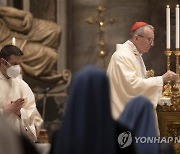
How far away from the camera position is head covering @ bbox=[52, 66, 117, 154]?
2.41 metres

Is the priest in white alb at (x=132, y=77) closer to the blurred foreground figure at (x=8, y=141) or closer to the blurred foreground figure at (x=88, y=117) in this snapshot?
the blurred foreground figure at (x=88, y=117)

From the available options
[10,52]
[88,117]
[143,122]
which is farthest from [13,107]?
[88,117]

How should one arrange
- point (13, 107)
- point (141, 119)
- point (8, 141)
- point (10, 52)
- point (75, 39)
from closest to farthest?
point (8, 141) < point (141, 119) < point (13, 107) < point (10, 52) < point (75, 39)

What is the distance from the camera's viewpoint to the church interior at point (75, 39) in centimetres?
1009

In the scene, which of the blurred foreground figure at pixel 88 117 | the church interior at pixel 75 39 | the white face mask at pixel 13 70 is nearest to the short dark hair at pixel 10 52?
the white face mask at pixel 13 70

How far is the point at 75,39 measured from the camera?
10672 millimetres

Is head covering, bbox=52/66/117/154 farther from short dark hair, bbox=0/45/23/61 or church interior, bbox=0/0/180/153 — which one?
church interior, bbox=0/0/180/153

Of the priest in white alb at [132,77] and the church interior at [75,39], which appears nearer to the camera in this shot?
the priest in white alb at [132,77]

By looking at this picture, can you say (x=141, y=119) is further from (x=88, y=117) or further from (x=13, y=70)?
(x=13, y=70)

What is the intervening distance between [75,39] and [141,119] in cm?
758

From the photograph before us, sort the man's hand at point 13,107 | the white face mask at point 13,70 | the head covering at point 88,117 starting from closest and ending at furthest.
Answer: the head covering at point 88,117 < the man's hand at point 13,107 < the white face mask at point 13,70

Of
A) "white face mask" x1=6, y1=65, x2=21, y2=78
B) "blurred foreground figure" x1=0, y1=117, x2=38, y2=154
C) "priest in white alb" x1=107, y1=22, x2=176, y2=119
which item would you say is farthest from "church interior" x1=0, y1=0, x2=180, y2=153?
"blurred foreground figure" x1=0, y1=117, x2=38, y2=154

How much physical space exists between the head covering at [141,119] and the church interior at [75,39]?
661cm

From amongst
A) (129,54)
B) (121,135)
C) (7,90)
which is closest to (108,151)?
(121,135)
